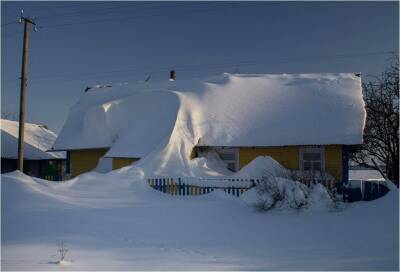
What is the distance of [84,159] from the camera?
22.5 metres

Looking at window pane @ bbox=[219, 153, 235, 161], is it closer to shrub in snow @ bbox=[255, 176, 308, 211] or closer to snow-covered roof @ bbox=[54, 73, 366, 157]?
snow-covered roof @ bbox=[54, 73, 366, 157]

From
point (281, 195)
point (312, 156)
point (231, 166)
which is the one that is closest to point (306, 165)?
point (312, 156)

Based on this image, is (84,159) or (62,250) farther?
(84,159)

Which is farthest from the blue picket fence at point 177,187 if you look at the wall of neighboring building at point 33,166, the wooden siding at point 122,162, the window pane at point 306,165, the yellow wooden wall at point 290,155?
the wall of neighboring building at point 33,166

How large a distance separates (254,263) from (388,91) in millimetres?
21012

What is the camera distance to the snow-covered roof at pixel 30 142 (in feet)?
104

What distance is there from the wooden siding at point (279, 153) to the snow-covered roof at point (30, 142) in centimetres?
2079

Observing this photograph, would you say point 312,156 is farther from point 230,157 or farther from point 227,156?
point 227,156

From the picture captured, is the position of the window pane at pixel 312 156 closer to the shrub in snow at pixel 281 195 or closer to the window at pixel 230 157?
the window at pixel 230 157

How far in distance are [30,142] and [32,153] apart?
6.79ft

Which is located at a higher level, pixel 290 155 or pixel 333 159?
pixel 290 155

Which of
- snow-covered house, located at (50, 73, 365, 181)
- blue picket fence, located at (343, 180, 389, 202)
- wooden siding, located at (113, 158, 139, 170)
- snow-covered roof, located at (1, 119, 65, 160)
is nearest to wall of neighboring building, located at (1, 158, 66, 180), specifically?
snow-covered roof, located at (1, 119, 65, 160)

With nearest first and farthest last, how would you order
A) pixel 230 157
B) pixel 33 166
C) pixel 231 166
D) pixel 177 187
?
1. pixel 177 187
2. pixel 231 166
3. pixel 230 157
4. pixel 33 166

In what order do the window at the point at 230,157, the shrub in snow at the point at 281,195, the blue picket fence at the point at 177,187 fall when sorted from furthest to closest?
1. the window at the point at 230,157
2. the blue picket fence at the point at 177,187
3. the shrub in snow at the point at 281,195
